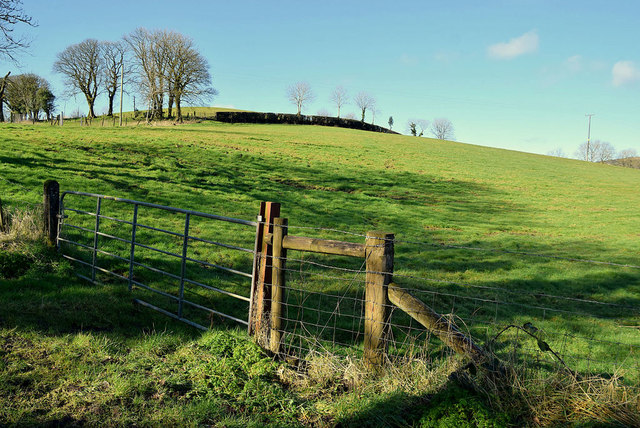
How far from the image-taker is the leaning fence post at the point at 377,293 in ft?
14.3

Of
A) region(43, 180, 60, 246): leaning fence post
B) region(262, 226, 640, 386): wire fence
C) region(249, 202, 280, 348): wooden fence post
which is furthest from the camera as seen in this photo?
region(43, 180, 60, 246): leaning fence post

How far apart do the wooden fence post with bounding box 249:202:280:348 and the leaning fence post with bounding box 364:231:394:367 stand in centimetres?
128

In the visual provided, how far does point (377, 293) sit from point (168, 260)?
5.88 meters

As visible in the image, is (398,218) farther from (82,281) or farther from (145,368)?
(145,368)

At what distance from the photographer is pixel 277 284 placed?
5043 millimetres

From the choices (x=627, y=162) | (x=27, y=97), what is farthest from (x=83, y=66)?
(x=627, y=162)

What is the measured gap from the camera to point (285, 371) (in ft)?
15.3

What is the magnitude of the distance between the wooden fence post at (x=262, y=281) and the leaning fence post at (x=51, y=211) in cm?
504

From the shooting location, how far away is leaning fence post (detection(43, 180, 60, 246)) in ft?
26.7

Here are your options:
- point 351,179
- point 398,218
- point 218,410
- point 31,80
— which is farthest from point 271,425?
point 31,80

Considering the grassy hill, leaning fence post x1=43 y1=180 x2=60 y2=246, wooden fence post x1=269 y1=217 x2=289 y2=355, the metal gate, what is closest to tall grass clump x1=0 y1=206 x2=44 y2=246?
leaning fence post x1=43 y1=180 x2=60 y2=246

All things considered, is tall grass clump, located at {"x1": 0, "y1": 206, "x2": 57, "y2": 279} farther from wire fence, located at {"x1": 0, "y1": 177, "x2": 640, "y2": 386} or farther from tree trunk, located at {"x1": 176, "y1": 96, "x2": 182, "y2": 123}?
tree trunk, located at {"x1": 176, "y1": 96, "x2": 182, "y2": 123}

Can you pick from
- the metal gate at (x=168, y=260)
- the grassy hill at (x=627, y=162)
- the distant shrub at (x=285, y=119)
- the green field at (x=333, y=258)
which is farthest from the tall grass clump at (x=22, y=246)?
the grassy hill at (x=627, y=162)

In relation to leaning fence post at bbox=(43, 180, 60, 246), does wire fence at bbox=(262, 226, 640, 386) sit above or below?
below
